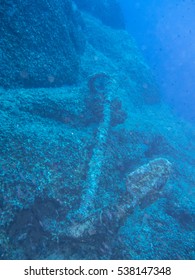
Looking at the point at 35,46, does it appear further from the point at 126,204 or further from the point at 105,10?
the point at 105,10

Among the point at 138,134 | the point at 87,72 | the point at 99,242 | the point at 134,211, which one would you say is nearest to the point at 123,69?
the point at 87,72

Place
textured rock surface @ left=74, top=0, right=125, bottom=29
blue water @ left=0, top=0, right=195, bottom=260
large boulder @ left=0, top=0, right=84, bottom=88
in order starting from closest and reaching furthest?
blue water @ left=0, top=0, right=195, bottom=260
large boulder @ left=0, top=0, right=84, bottom=88
textured rock surface @ left=74, top=0, right=125, bottom=29

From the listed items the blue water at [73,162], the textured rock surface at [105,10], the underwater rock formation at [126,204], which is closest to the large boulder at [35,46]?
the blue water at [73,162]

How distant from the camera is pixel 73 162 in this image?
8359 mm

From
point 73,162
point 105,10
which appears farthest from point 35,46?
point 105,10

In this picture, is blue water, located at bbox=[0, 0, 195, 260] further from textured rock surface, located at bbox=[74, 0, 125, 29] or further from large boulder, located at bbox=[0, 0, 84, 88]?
textured rock surface, located at bbox=[74, 0, 125, 29]

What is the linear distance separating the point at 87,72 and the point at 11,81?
18.8 ft

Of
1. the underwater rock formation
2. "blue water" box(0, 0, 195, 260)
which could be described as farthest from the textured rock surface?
the underwater rock formation

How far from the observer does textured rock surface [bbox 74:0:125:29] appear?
2195 centimetres

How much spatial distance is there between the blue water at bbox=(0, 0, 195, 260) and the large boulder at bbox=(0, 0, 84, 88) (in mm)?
53

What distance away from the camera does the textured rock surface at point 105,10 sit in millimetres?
21953

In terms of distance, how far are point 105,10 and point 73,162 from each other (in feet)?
72.1

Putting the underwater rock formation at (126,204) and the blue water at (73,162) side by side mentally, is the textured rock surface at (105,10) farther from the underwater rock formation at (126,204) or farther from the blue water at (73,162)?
the underwater rock formation at (126,204)
